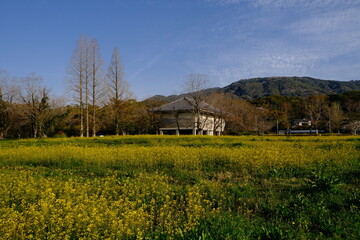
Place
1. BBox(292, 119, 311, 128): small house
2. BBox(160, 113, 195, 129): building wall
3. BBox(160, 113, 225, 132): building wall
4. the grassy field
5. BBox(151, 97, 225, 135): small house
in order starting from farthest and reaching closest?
BBox(292, 119, 311, 128): small house, BBox(160, 113, 195, 129): building wall, BBox(160, 113, 225, 132): building wall, BBox(151, 97, 225, 135): small house, the grassy field

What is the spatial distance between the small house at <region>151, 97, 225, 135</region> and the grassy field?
2357 centimetres

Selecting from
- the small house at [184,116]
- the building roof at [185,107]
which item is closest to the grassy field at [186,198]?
the small house at [184,116]

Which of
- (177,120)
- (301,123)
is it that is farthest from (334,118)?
(177,120)

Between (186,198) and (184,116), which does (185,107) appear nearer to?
(184,116)

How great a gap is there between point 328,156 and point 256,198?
17.9 ft

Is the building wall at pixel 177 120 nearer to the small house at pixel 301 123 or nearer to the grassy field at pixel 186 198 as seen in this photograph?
the grassy field at pixel 186 198

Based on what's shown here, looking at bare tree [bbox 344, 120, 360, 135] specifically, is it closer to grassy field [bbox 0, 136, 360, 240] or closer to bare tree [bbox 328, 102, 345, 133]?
bare tree [bbox 328, 102, 345, 133]

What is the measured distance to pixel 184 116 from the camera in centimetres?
3516

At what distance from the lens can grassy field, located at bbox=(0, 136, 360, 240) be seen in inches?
156

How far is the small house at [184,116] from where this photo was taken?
3425cm

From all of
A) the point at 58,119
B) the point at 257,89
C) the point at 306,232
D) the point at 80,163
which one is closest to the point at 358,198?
the point at 306,232

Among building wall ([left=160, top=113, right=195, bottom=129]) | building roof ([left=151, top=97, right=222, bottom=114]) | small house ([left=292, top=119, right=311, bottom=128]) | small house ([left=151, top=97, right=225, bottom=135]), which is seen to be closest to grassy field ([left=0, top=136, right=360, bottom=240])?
small house ([left=151, top=97, right=225, bottom=135])

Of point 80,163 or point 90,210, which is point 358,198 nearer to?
point 90,210

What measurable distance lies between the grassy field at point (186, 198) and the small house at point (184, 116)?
2357cm
